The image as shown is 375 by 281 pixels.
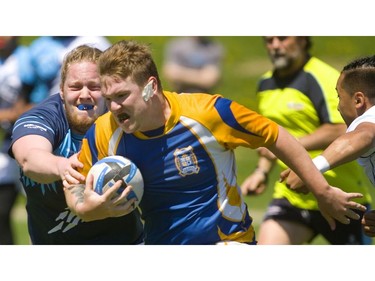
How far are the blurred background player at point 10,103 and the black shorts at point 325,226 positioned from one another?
2.82m

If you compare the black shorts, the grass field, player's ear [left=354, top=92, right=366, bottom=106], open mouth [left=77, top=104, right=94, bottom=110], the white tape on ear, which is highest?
the white tape on ear

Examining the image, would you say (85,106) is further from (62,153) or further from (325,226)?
(325,226)

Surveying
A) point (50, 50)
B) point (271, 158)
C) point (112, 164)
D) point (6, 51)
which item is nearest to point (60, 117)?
point (112, 164)

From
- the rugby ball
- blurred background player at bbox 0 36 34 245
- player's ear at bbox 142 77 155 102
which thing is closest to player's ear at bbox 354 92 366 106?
player's ear at bbox 142 77 155 102

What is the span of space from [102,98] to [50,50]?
3.34 metres

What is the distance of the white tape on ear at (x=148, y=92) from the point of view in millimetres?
5664

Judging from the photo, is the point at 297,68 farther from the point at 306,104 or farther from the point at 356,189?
the point at 356,189

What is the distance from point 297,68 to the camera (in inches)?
315

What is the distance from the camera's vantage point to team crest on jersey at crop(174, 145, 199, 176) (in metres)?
5.79

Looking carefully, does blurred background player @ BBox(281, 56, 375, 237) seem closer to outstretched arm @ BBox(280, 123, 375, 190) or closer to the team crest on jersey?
outstretched arm @ BBox(280, 123, 375, 190)

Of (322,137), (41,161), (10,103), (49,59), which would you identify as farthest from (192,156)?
(10,103)

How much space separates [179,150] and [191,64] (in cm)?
667

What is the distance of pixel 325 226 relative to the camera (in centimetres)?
782

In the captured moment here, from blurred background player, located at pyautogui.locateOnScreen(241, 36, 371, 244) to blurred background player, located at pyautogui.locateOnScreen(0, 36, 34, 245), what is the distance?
2.63 metres
